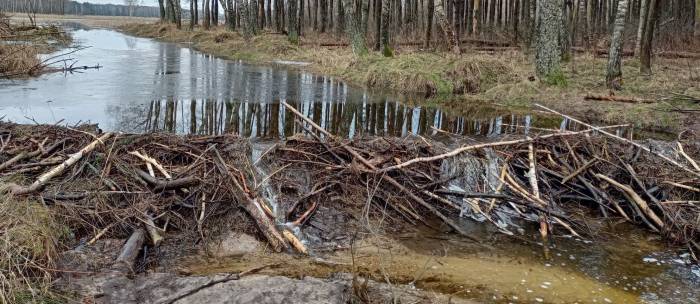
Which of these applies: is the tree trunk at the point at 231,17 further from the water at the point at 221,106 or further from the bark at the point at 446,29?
the bark at the point at 446,29

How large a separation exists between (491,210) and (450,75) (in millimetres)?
9844

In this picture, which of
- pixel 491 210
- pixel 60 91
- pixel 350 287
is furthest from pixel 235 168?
pixel 60 91

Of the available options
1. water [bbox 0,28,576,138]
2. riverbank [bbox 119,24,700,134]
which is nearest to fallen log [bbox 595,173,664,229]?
water [bbox 0,28,576,138]

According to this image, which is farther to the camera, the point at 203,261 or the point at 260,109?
the point at 260,109

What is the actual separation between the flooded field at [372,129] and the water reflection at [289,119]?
2 cm

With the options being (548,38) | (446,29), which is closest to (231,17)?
(446,29)

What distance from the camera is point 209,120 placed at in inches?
412

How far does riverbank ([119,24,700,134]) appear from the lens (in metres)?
11.7

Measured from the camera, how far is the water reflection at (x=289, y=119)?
976 centimetres

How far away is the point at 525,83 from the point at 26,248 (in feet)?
41.8

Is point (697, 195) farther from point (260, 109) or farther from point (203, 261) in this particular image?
point (260, 109)

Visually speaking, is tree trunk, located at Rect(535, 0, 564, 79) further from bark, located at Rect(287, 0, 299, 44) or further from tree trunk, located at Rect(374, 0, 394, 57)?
bark, located at Rect(287, 0, 299, 44)

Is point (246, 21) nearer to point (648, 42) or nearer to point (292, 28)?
point (292, 28)

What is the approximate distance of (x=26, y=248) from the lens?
174 inches
